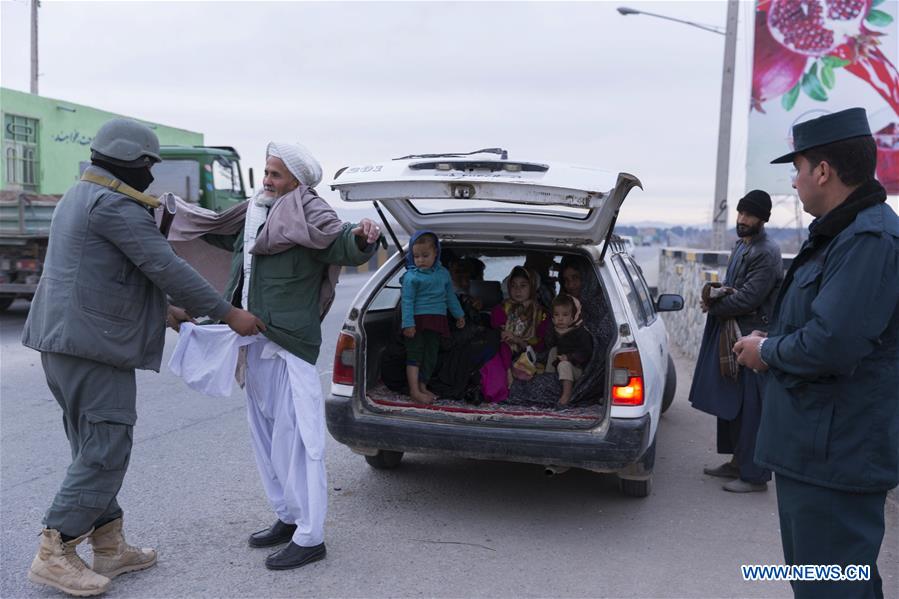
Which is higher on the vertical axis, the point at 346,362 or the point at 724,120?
the point at 724,120

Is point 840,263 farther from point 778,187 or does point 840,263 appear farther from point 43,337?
point 778,187

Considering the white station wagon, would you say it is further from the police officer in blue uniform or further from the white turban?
the police officer in blue uniform

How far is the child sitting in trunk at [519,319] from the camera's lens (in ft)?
19.3

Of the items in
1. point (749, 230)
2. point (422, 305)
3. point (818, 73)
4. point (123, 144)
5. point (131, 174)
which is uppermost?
point (818, 73)

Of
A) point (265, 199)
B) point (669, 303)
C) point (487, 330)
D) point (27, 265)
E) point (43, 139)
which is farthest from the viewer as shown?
point (43, 139)

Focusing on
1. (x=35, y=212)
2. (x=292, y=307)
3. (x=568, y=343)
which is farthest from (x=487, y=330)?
(x=35, y=212)

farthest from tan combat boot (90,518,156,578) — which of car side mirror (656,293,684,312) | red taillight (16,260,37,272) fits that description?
red taillight (16,260,37,272)

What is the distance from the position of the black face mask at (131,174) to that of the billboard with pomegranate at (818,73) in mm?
14384

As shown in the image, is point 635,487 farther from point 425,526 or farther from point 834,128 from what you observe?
point 834,128

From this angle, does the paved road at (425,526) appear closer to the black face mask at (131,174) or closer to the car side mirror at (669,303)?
the car side mirror at (669,303)

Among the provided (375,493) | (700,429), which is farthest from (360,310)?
(700,429)

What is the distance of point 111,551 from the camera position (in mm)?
3842

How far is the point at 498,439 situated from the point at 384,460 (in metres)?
1.30

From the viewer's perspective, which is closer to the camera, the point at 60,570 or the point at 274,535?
the point at 60,570
